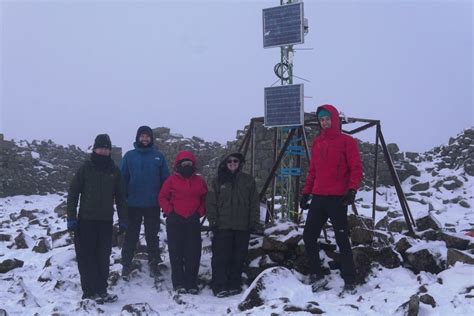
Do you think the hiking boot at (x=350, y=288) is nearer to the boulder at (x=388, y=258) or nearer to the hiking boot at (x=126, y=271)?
the boulder at (x=388, y=258)

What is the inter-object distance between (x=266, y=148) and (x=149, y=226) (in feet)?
22.2

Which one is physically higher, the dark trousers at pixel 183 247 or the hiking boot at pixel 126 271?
the dark trousers at pixel 183 247

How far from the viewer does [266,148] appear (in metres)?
11.9

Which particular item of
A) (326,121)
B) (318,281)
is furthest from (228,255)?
(326,121)

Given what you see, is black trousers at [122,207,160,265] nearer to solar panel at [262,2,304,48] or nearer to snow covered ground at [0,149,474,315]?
snow covered ground at [0,149,474,315]

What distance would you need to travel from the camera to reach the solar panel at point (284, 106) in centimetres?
616

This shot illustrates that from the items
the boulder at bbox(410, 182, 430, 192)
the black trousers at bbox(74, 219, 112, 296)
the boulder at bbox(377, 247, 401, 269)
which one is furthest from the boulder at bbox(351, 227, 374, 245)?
the boulder at bbox(410, 182, 430, 192)

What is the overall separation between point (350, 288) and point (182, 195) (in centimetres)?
217

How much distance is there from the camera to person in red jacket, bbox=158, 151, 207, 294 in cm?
508

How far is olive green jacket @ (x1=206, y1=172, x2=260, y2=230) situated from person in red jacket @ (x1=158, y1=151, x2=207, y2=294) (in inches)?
8.7

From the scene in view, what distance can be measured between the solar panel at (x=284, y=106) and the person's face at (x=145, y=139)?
1.85 metres

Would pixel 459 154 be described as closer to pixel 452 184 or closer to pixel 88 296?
pixel 452 184

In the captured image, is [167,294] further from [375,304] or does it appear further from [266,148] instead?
[266,148]

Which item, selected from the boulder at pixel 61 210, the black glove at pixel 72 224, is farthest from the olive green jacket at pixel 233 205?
the boulder at pixel 61 210
